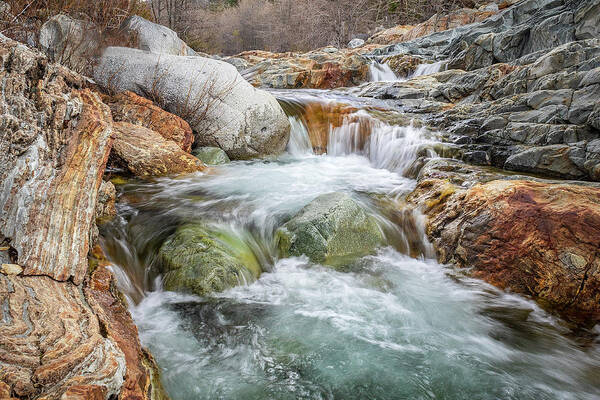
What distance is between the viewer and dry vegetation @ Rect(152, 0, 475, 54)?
32688 mm

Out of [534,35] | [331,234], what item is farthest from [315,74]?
[331,234]

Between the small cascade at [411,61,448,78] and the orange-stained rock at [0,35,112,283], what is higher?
the small cascade at [411,61,448,78]

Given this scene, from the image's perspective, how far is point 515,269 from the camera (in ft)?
11.5

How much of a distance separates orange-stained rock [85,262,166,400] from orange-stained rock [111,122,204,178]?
3.21m

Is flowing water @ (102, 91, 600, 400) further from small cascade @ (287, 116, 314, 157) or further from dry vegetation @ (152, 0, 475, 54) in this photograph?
dry vegetation @ (152, 0, 475, 54)

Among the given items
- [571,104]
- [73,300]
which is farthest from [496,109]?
[73,300]

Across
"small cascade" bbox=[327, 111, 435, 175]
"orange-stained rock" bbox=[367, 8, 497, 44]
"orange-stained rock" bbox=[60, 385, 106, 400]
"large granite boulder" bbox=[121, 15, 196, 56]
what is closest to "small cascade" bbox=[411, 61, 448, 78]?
"small cascade" bbox=[327, 111, 435, 175]

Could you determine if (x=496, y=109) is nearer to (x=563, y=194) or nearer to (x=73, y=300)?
(x=563, y=194)

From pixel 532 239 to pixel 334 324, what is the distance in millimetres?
2206

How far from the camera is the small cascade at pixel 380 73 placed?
1593cm

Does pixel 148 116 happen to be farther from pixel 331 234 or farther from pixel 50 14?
pixel 331 234

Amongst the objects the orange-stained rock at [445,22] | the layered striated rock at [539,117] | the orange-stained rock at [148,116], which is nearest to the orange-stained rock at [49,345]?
the orange-stained rock at [148,116]

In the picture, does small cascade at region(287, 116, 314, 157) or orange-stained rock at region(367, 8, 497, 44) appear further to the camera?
orange-stained rock at region(367, 8, 497, 44)

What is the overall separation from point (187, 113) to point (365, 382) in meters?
5.79
